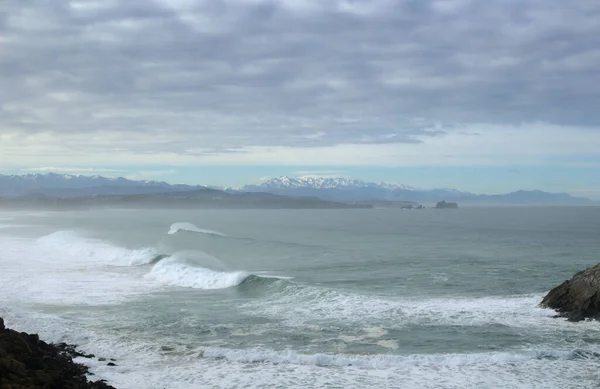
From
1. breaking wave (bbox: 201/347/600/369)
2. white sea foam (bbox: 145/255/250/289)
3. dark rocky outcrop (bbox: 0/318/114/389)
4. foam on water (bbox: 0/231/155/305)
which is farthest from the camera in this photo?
white sea foam (bbox: 145/255/250/289)

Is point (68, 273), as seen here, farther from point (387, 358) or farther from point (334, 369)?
point (387, 358)

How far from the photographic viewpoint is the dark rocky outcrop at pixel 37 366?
1260cm

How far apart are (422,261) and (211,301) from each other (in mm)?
21246

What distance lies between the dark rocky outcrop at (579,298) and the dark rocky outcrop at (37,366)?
16.8m

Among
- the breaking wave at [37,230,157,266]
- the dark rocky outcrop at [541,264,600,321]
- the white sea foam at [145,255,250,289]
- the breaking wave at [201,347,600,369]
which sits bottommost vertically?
the breaking wave at [37,230,157,266]

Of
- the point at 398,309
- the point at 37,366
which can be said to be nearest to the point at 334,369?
the point at 37,366

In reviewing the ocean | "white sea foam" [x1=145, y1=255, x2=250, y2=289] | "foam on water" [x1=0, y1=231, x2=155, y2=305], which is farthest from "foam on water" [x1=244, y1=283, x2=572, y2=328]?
"foam on water" [x1=0, y1=231, x2=155, y2=305]

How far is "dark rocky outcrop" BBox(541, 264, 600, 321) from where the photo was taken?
2217 centimetres

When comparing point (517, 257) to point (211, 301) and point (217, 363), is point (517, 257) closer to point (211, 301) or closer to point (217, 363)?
point (211, 301)

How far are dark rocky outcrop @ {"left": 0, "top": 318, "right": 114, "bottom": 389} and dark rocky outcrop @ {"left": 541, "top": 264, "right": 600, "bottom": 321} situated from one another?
663 inches

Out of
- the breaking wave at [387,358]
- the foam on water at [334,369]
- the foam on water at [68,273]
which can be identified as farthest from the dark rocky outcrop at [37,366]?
the foam on water at [68,273]

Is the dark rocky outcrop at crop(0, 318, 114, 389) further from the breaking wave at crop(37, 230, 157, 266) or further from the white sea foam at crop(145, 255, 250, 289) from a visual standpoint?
the breaking wave at crop(37, 230, 157, 266)

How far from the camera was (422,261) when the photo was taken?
44406 millimetres

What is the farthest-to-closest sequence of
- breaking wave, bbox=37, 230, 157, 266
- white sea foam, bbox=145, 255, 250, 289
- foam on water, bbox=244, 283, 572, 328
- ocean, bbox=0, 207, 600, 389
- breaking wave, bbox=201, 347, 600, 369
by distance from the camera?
breaking wave, bbox=37, 230, 157, 266 < white sea foam, bbox=145, 255, 250, 289 < foam on water, bbox=244, 283, 572, 328 < breaking wave, bbox=201, 347, 600, 369 < ocean, bbox=0, 207, 600, 389
